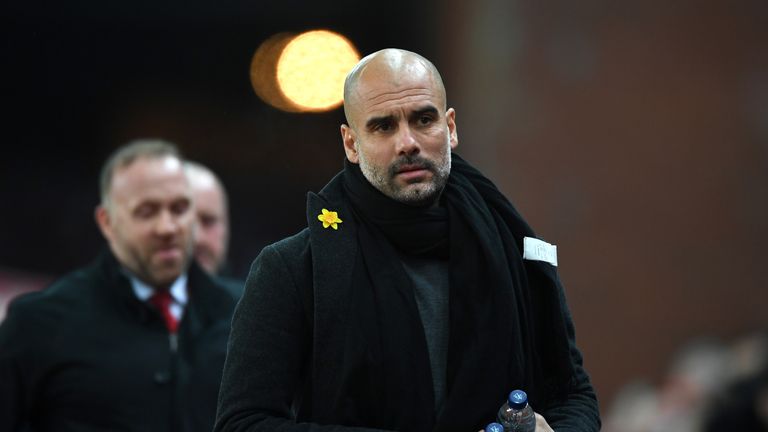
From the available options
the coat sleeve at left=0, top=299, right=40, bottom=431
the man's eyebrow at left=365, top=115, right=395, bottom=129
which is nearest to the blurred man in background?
the coat sleeve at left=0, top=299, right=40, bottom=431

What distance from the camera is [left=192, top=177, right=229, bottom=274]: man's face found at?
686cm

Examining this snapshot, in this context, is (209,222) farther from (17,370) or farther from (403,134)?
(403,134)

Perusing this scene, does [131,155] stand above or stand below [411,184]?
above

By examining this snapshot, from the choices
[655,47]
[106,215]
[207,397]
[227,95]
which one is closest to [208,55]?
[227,95]

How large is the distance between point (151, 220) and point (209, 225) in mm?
1462

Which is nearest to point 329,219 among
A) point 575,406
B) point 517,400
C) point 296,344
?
point 296,344

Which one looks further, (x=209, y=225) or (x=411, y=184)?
(x=209, y=225)

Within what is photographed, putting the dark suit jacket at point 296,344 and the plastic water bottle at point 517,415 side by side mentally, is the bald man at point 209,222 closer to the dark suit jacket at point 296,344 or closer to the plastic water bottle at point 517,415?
the dark suit jacket at point 296,344

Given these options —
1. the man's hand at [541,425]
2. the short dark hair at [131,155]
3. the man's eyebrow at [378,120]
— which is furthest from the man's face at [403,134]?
the short dark hair at [131,155]

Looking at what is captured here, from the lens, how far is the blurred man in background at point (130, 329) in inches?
198

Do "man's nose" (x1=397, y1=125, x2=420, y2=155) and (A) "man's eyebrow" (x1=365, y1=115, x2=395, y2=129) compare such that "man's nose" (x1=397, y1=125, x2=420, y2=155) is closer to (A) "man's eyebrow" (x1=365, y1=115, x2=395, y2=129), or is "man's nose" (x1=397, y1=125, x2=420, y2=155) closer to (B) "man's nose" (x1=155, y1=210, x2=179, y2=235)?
(A) "man's eyebrow" (x1=365, y1=115, x2=395, y2=129)

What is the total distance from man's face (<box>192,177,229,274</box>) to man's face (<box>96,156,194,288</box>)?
4.02 feet

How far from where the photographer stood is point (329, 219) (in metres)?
3.35

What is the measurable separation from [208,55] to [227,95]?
0.77m
